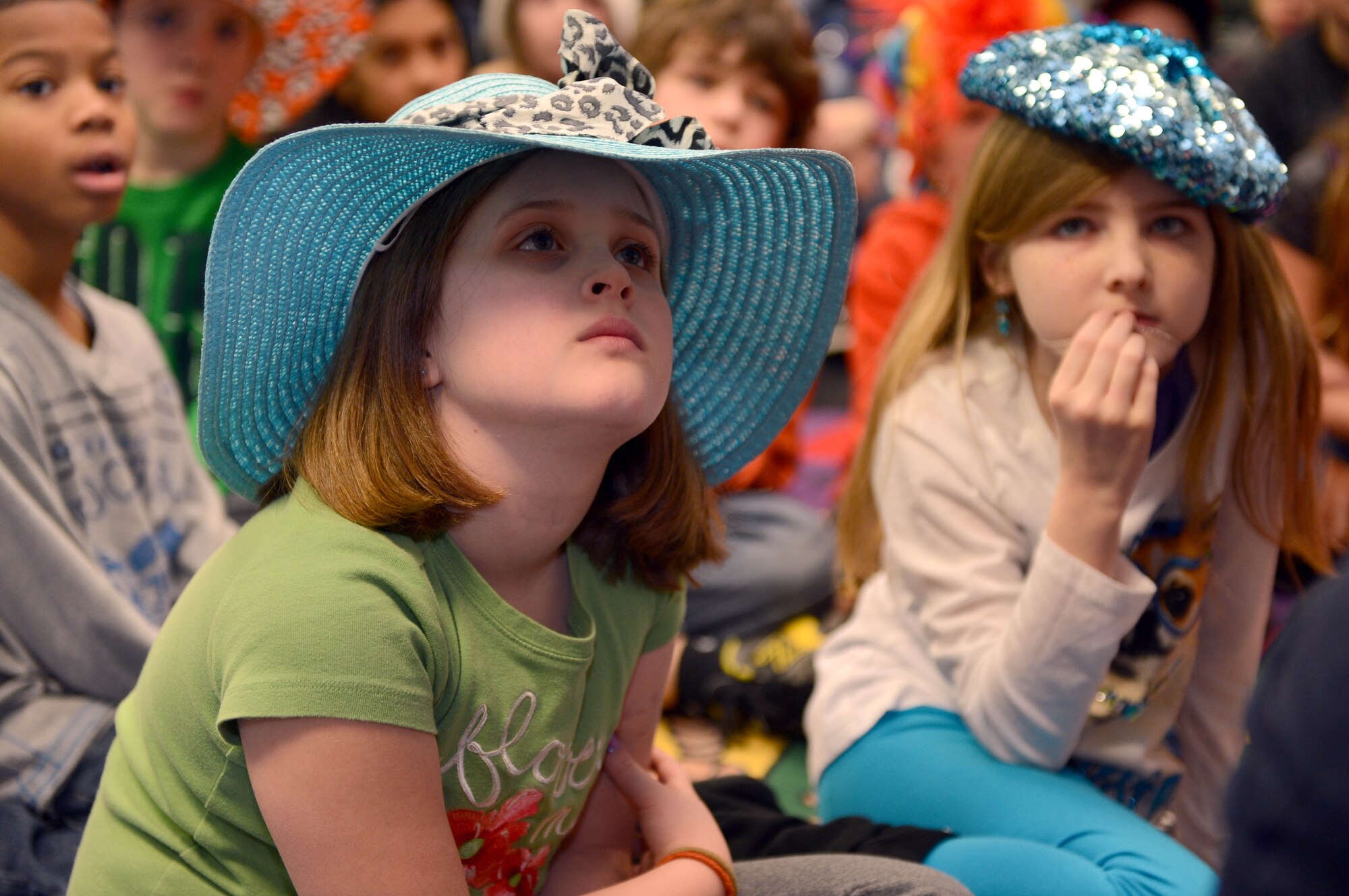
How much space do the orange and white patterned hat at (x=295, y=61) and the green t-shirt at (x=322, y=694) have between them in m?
1.60

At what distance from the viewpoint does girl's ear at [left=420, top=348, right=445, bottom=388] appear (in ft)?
3.05

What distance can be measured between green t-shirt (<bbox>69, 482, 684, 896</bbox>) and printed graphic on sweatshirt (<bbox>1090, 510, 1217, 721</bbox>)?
592mm

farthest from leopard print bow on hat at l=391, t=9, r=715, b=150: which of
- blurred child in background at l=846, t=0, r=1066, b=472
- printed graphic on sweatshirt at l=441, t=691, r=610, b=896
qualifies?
blurred child in background at l=846, t=0, r=1066, b=472

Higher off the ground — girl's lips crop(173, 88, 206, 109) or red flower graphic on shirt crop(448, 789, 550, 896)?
girl's lips crop(173, 88, 206, 109)

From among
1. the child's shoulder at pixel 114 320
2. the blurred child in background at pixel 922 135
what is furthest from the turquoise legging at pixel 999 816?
the child's shoulder at pixel 114 320

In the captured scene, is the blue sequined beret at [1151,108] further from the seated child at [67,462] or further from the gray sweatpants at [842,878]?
the seated child at [67,462]

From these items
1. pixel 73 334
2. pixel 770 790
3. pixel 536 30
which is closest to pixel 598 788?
pixel 770 790

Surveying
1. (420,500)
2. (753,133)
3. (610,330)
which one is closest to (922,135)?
(753,133)

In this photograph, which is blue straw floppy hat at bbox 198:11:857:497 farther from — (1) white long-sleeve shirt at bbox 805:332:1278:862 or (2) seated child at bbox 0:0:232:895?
(2) seated child at bbox 0:0:232:895

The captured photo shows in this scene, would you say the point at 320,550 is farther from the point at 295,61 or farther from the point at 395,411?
the point at 295,61

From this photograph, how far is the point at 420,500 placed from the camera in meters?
0.88

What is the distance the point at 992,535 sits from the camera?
132 centimetres

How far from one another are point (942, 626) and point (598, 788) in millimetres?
405

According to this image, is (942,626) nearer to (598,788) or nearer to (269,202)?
(598,788)
